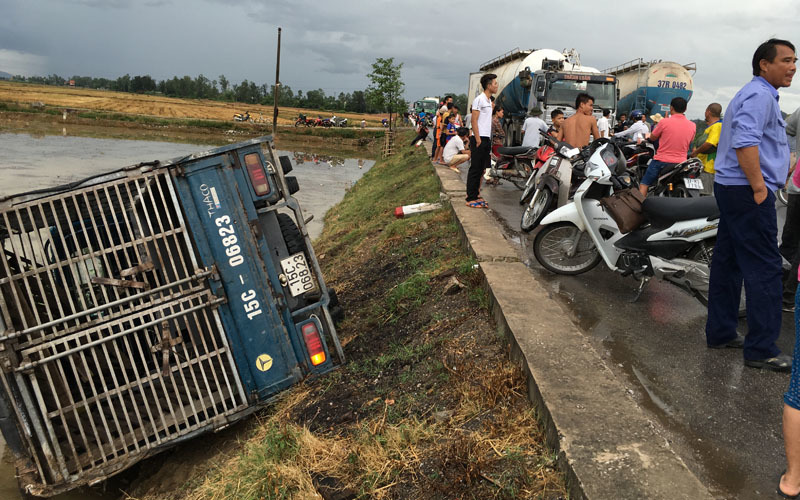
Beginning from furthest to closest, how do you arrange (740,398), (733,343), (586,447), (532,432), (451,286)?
(451,286), (733,343), (740,398), (532,432), (586,447)

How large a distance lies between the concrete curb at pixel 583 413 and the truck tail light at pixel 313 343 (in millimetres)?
1314

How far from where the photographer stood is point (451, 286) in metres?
4.64

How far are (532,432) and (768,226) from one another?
1963 millimetres

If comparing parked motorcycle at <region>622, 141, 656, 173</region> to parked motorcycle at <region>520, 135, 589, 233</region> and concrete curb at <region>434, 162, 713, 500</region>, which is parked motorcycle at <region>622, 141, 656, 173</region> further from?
concrete curb at <region>434, 162, 713, 500</region>

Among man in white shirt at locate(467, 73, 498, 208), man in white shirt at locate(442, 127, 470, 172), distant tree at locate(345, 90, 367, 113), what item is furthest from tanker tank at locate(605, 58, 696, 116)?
distant tree at locate(345, 90, 367, 113)

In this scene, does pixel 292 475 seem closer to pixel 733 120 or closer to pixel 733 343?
pixel 733 343

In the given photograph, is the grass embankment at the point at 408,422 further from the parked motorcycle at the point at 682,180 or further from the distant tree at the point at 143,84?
the distant tree at the point at 143,84

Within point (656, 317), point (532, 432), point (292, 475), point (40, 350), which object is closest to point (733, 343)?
point (656, 317)

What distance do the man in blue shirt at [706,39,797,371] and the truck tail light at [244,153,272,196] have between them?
3013 mm

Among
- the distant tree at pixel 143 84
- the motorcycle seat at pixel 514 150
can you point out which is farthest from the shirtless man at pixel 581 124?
the distant tree at pixel 143 84

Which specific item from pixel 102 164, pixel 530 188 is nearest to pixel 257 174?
pixel 530 188

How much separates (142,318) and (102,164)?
24388 millimetres

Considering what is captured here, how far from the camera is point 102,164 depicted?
2439cm

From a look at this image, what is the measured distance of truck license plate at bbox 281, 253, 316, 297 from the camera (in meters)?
4.04
